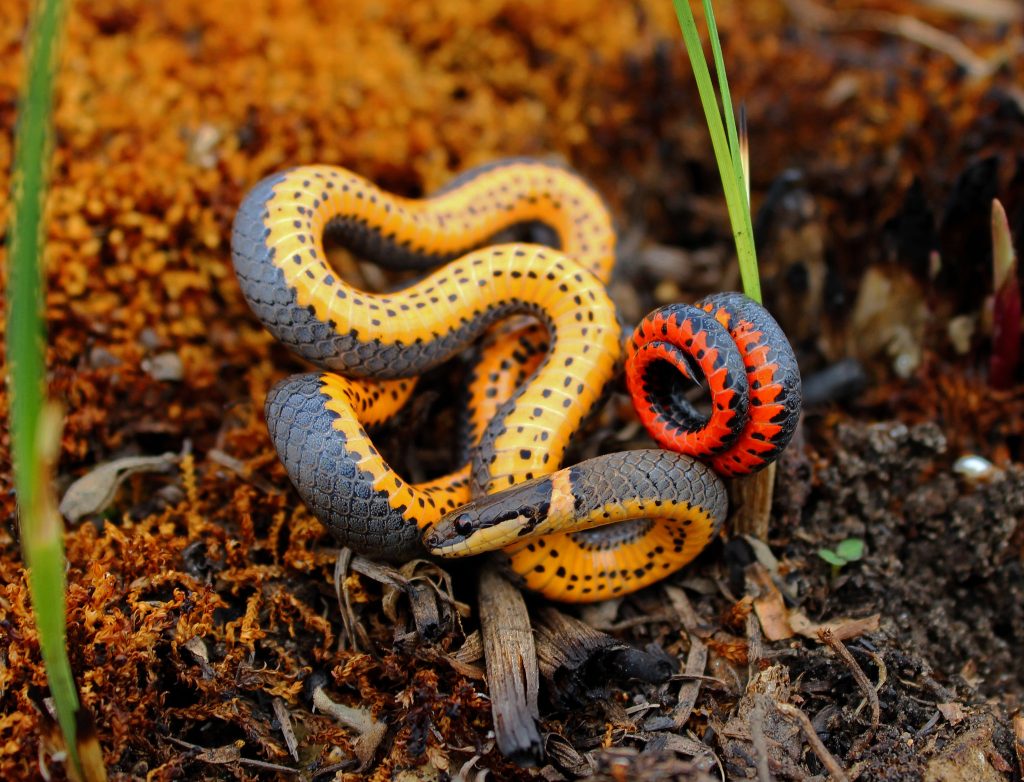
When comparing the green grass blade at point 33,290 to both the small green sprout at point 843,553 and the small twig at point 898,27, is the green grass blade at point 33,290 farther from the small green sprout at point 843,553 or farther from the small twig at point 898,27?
the small twig at point 898,27

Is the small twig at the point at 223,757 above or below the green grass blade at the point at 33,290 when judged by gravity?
below

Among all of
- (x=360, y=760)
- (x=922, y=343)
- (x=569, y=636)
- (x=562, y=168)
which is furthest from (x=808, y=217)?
(x=360, y=760)

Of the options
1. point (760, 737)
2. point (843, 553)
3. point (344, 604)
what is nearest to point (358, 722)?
point (344, 604)

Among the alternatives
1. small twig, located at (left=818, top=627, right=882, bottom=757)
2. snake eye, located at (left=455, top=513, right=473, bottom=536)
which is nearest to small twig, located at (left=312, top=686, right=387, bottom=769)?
snake eye, located at (left=455, top=513, right=473, bottom=536)

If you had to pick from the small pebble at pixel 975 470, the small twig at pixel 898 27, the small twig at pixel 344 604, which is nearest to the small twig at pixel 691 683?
the small twig at pixel 344 604

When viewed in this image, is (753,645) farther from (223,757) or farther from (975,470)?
(223,757)

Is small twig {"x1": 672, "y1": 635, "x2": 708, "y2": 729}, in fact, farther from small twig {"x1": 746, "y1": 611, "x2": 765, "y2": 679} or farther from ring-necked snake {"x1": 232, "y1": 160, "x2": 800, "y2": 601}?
ring-necked snake {"x1": 232, "y1": 160, "x2": 800, "y2": 601}
